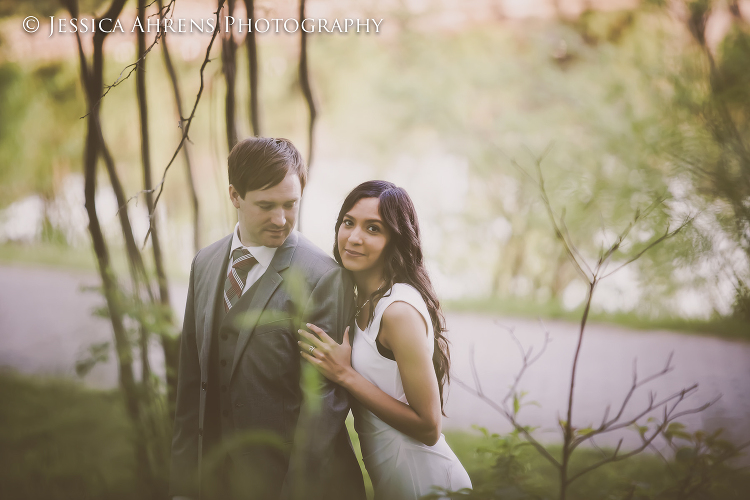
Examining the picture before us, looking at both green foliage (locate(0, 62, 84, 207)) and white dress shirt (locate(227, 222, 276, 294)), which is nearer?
white dress shirt (locate(227, 222, 276, 294))

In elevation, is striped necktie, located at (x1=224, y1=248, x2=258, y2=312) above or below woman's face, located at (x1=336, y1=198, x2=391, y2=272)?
below

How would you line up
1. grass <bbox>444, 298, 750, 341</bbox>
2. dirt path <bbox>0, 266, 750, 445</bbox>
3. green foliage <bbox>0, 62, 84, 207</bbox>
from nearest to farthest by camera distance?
dirt path <bbox>0, 266, 750, 445</bbox> → grass <bbox>444, 298, 750, 341</bbox> → green foliage <bbox>0, 62, 84, 207</bbox>

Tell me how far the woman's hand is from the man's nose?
34cm

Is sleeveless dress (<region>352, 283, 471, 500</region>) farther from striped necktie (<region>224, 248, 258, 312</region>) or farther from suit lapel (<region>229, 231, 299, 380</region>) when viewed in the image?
striped necktie (<region>224, 248, 258, 312</region>)

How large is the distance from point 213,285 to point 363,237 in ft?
1.81

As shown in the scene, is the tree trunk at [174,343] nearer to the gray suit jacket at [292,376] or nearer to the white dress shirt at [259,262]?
the gray suit jacket at [292,376]

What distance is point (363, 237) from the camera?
5.71ft

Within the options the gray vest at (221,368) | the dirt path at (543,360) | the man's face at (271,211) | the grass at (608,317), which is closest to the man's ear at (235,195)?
the man's face at (271,211)

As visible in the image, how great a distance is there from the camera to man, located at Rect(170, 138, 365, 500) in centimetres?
165

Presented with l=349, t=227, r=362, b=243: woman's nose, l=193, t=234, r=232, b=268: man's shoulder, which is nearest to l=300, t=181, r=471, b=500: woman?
l=349, t=227, r=362, b=243: woman's nose

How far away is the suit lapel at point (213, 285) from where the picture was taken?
5.72 ft

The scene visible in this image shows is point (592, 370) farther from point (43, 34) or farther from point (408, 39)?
point (43, 34)

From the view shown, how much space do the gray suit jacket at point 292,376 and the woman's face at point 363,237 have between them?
0.06m

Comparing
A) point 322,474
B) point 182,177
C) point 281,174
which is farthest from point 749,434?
point 182,177
